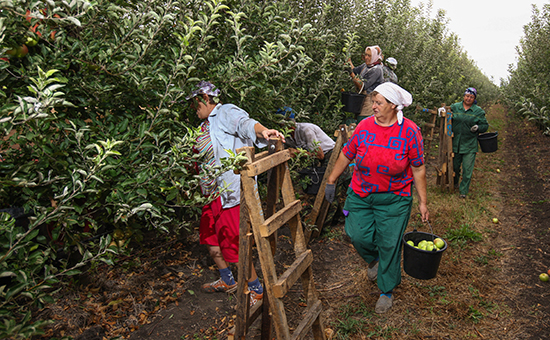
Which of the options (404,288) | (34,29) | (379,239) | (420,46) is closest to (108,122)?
(34,29)

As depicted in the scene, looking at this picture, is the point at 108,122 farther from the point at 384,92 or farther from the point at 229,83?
the point at 384,92

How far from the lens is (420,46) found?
1195 cm

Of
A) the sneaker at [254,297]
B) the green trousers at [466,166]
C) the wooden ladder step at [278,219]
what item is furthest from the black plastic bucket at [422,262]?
the green trousers at [466,166]

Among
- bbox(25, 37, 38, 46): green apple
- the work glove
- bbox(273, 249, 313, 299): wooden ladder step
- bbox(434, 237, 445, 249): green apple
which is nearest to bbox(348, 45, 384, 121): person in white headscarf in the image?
the work glove

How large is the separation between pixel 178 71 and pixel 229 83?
0.68 metres

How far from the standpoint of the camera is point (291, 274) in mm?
2520

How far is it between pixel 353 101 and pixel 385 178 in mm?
3126

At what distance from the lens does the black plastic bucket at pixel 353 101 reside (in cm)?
620

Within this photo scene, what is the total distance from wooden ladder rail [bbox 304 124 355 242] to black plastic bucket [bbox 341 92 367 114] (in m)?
1.44

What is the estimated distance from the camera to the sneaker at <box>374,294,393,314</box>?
3.65m

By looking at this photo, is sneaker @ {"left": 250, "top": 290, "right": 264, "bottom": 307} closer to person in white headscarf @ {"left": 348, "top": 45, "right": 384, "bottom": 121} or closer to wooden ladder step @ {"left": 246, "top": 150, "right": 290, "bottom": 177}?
wooden ladder step @ {"left": 246, "top": 150, "right": 290, "bottom": 177}

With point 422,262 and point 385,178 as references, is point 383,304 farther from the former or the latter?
point 385,178

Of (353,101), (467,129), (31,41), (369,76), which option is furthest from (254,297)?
(467,129)

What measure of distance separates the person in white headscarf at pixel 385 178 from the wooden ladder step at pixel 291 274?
1.08 metres
